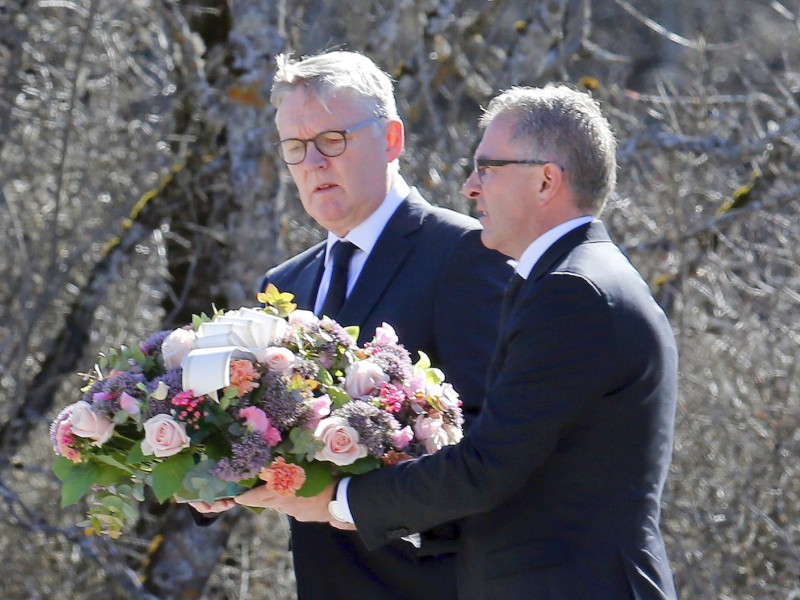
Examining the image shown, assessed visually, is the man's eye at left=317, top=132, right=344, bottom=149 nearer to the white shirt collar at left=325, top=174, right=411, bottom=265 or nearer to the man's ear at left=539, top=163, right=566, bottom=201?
the white shirt collar at left=325, top=174, right=411, bottom=265

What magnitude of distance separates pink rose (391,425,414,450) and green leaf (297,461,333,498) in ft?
0.51

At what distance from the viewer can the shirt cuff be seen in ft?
8.82

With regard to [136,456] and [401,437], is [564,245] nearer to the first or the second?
[401,437]

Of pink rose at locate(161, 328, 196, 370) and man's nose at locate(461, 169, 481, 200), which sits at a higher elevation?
man's nose at locate(461, 169, 481, 200)

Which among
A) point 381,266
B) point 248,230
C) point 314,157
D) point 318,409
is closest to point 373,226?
point 381,266

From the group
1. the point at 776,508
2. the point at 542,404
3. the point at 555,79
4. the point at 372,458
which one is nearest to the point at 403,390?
the point at 372,458

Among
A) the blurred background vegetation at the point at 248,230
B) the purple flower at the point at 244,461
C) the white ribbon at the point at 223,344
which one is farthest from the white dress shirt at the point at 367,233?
the blurred background vegetation at the point at 248,230

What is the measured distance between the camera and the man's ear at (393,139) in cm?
326

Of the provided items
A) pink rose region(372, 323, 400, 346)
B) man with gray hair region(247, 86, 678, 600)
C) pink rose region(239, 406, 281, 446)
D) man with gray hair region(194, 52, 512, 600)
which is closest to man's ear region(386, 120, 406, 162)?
man with gray hair region(194, 52, 512, 600)

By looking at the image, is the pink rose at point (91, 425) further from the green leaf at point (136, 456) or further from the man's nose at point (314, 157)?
the man's nose at point (314, 157)

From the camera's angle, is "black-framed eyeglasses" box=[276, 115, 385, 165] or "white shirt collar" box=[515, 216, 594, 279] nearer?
"white shirt collar" box=[515, 216, 594, 279]

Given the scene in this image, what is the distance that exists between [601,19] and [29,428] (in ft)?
36.0

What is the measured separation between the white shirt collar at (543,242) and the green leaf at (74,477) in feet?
3.55

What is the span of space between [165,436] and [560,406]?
831 mm
